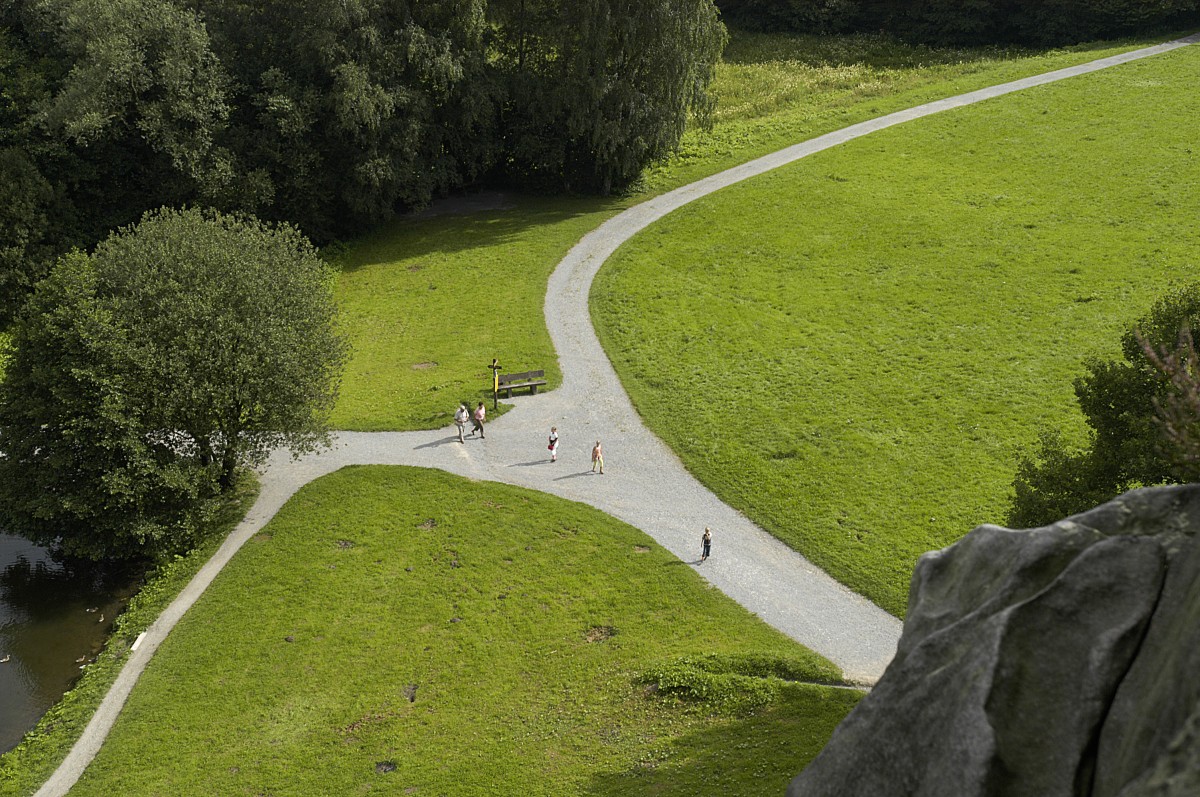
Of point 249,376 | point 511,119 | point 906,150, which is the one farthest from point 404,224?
point 906,150

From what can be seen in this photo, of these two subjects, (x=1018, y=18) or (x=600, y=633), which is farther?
(x=1018, y=18)

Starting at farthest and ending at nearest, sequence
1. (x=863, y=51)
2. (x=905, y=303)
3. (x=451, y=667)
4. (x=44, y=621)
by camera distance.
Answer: (x=863, y=51)
(x=905, y=303)
(x=44, y=621)
(x=451, y=667)

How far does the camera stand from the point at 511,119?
235ft

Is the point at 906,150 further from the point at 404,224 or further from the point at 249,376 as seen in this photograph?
the point at 249,376

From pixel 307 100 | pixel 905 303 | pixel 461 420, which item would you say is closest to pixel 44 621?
pixel 461 420

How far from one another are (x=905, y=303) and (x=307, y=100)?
39874 mm

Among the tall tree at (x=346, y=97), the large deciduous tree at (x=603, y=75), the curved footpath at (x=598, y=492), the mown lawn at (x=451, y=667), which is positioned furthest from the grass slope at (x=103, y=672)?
the large deciduous tree at (x=603, y=75)

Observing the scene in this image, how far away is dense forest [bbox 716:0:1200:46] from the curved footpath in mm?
55283

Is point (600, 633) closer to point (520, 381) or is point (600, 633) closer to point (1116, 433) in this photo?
point (1116, 433)

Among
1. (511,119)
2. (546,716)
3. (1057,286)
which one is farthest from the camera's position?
(511,119)

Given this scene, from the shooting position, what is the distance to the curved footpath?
109 ft

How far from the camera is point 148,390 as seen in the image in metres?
40.1

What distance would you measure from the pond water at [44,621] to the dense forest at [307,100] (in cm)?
2651

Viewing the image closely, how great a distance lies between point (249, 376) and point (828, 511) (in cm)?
2457
